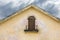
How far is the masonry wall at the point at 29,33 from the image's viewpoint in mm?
21281

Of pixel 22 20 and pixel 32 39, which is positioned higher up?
pixel 22 20

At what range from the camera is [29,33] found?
70.0ft

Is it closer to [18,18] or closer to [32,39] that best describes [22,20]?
[18,18]

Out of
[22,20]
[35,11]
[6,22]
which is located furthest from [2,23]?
[35,11]

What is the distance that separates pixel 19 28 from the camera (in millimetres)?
21484

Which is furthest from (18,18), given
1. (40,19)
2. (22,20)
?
(40,19)

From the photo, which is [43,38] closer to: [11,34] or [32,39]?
[32,39]

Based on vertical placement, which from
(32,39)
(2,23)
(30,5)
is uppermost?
(30,5)

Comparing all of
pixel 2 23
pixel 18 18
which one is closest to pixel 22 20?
pixel 18 18

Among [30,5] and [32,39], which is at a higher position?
[30,5]

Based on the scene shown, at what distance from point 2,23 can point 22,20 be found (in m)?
1.81

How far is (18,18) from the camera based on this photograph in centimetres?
2166

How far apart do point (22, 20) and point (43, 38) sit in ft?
8.04

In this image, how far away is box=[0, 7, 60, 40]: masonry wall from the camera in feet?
69.8
